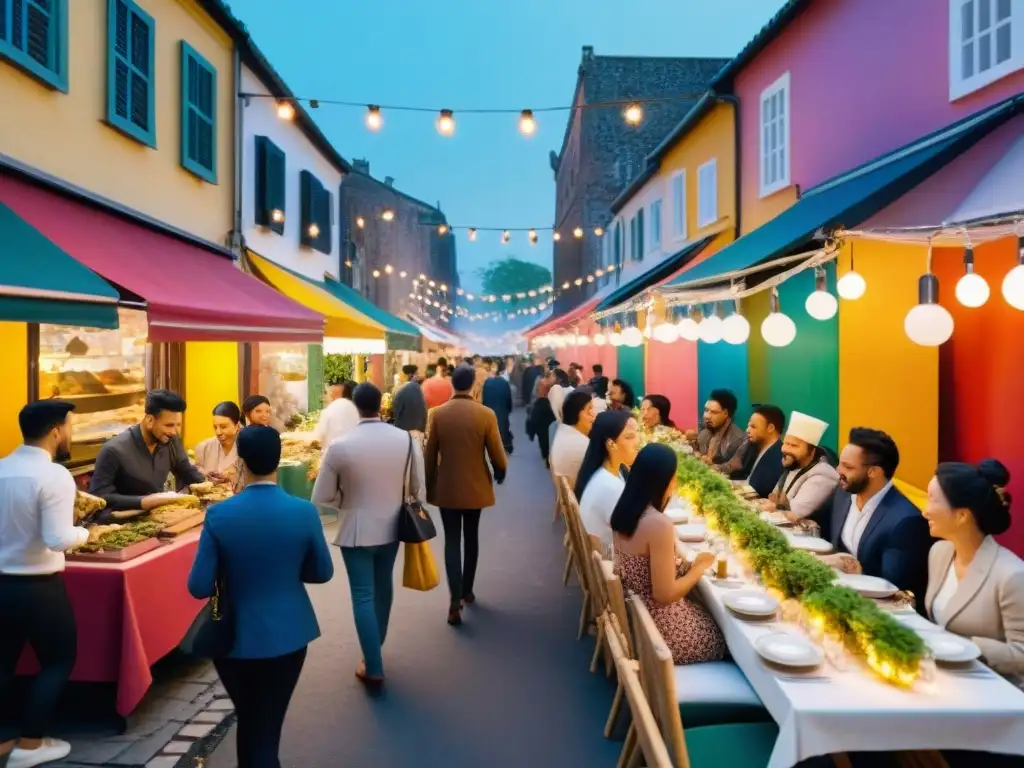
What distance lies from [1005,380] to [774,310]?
189 cm

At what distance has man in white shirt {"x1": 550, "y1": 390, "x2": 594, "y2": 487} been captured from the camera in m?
7.30

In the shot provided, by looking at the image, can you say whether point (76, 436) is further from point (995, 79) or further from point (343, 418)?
point (995, 79)

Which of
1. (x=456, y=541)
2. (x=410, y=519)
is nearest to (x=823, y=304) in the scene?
(x=410, y=519)

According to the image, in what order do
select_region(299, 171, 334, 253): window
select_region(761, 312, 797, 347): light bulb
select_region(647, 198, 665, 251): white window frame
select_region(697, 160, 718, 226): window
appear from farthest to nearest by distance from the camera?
select_region(647, 198, 665, 251): white window frame, select_region(299, 171, 334, 253): window, select_region(697, 160, 718, 226): window, select_region(761, 312, 797, 347): light bulb

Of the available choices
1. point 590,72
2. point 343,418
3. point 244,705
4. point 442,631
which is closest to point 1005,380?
point 442,631

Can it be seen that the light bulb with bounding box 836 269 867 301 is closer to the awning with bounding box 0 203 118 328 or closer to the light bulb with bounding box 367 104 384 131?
the awning with bounding box 0 203 118 328

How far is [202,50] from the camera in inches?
398

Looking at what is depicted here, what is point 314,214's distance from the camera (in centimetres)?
1508

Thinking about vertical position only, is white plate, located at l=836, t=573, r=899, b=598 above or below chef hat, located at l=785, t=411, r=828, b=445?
below

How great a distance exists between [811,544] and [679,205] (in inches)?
464

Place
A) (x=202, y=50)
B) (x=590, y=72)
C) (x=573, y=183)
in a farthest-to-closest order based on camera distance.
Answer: (x=573, y=183) < (x=590, y=72) < (x=202, y=50)

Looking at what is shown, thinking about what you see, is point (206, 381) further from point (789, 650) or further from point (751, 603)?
point (789, 650)

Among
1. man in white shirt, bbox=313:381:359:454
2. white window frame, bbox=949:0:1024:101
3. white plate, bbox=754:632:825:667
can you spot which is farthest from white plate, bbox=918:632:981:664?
man in white shirt, bbox=313:381:359:454

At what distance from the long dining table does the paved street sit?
4.94ft
